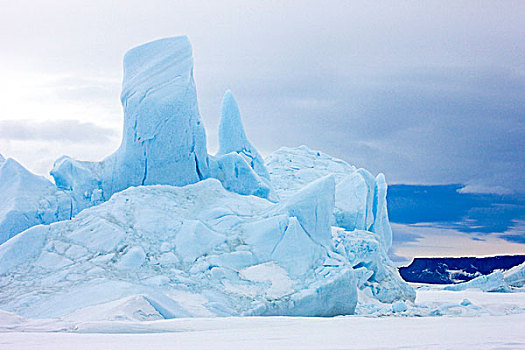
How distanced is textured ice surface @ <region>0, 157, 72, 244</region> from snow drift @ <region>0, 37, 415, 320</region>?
4cm

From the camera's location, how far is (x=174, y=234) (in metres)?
13.0

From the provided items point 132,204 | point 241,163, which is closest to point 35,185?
point 132,204

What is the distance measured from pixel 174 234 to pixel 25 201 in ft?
18.8

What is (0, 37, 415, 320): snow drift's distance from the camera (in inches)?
448

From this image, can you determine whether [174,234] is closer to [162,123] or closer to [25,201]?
[162,123]

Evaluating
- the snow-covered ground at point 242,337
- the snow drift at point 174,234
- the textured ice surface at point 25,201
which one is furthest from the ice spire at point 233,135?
the snow-covered ground at point 242,337

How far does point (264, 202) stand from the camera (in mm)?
15297

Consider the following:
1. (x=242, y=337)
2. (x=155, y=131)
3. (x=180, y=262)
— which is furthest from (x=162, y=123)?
(x=242, y=337)

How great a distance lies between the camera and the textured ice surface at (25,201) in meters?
15.8

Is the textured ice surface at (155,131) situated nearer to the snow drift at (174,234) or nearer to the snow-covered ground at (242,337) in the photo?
the snow drift at (174,234)

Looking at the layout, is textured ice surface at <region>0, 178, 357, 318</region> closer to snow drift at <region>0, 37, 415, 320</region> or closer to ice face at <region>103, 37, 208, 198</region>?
snow drift at <region>0, 37, 415, 320</region>

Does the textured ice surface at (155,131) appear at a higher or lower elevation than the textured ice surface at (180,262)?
higher

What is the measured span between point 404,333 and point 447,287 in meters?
18.6

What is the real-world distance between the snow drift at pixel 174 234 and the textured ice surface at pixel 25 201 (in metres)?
0.04
